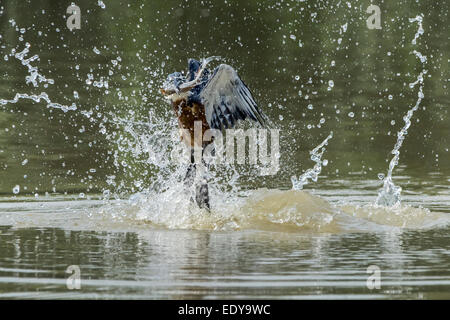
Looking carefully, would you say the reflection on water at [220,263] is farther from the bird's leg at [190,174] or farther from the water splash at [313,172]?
the water splash at [313,172]

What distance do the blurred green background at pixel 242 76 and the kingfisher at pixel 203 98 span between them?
1.14 metres

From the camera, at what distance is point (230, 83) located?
351 inches

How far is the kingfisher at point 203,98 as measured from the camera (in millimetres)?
8727

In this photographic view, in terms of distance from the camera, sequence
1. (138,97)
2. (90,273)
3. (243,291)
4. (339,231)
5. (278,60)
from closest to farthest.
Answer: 1. (243,291)
2. (90,273)
3. (339,231)
4. (138,97)
5. (278,60)

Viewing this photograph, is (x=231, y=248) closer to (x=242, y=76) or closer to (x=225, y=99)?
(x=225, y=99)

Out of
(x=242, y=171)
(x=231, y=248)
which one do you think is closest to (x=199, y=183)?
(x=231, y=248)

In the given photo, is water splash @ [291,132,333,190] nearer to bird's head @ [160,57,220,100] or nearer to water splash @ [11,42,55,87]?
bird's head @ [160,57,220,100]

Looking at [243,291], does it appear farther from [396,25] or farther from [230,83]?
[396,25]

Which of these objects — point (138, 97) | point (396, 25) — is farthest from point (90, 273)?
point (396, 25)

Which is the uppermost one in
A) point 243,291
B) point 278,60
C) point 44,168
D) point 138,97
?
point 278,60

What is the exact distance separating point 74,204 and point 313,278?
4.30m

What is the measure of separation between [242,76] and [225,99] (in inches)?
486

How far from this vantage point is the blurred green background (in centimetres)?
1277

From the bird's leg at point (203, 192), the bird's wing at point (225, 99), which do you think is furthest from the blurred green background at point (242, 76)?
the bird's leg at point (203, 192)
